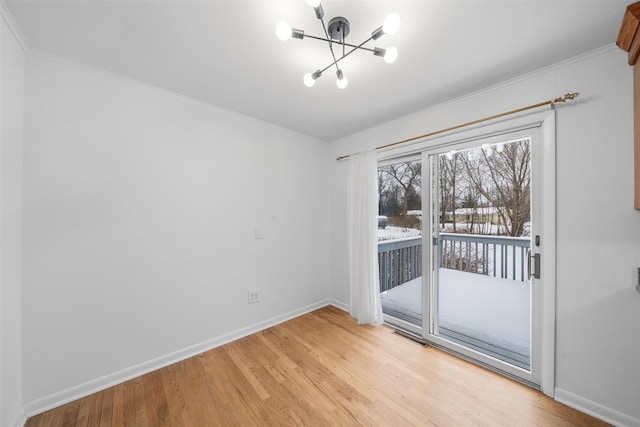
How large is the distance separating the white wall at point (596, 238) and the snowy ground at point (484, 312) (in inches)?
19.6

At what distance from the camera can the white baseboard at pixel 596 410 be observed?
4.61ft

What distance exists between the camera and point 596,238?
1510mm

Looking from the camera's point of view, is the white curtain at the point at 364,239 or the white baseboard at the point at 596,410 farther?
the white curtain at the point at 364,239

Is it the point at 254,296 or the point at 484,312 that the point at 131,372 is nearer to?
the point at 254,296

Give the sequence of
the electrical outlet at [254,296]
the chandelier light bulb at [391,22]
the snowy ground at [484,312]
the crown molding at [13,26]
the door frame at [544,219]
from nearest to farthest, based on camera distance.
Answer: the chandelier light bulb at [391,22], the crown molding at [13,26], the door frame at [544,219], the snowy ground at [484,312], the electrical outlet at [254,296]

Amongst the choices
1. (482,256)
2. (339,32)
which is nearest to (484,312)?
(482,256)

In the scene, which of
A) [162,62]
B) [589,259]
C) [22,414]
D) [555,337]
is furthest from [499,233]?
[22,414]

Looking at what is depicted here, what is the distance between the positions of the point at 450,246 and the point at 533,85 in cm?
152

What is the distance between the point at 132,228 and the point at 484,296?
12.3 feet

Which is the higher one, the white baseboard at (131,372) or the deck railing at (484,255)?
the deck railing at (484,255)

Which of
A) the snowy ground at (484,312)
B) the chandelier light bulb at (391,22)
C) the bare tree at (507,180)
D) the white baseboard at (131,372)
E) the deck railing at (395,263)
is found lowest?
the white baseboard at (131,372)

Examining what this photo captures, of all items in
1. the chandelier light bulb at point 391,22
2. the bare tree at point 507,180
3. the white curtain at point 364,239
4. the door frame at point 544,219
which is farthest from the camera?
the white curtain at point 364,239

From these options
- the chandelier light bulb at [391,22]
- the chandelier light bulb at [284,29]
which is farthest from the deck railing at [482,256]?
the chandelier light bulb at [284,29]

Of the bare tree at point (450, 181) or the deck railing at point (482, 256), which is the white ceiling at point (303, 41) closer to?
the bare tree at point (450, 181)
